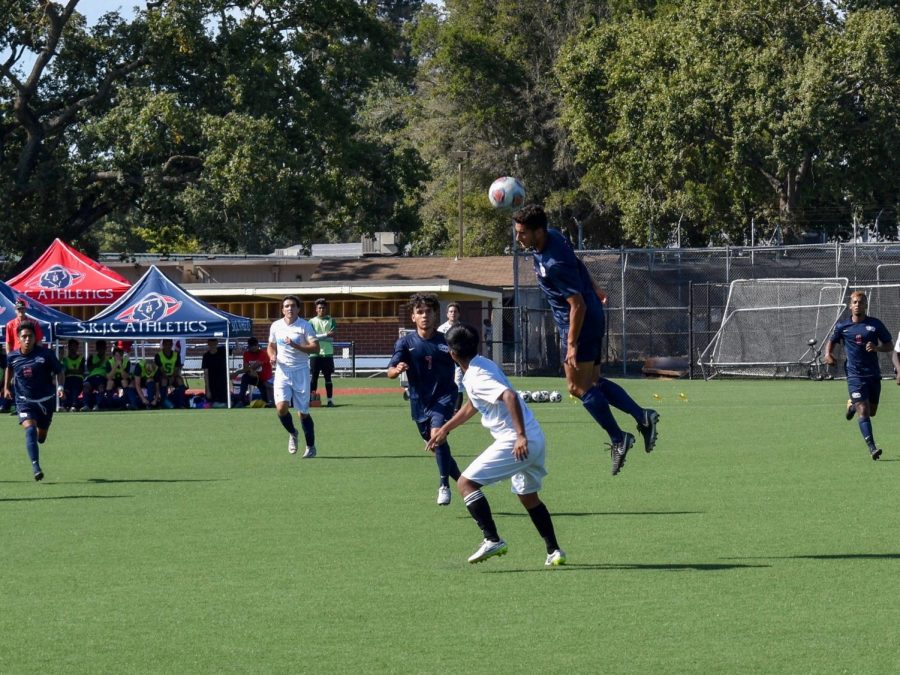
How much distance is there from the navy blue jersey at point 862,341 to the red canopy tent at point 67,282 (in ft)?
65.5

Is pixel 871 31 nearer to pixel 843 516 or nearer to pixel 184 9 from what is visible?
pixel 184 9

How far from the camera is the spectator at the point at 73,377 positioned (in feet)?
Answer: 96.8

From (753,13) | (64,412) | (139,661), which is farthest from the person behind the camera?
(753,13)

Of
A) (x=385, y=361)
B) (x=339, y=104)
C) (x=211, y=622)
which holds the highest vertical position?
(x=339, y=104)

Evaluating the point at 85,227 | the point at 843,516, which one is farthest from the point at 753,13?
the point at 843,516

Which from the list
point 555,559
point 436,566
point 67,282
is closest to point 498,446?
point 555,559

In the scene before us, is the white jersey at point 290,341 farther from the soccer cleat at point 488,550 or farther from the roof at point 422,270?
the roof at point 422,270

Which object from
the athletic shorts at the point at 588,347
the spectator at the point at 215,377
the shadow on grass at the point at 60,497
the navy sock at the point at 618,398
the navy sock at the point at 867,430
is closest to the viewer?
the athletic shorts at the point at 588,347

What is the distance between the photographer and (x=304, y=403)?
18.5 metres

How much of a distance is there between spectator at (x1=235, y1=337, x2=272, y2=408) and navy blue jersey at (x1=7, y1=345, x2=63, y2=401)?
14.9 meters

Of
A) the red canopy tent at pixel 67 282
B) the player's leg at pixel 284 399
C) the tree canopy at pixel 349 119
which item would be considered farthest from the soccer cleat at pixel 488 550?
the tree canopy at pixel 349 119

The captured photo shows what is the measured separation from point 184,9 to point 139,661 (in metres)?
40.5

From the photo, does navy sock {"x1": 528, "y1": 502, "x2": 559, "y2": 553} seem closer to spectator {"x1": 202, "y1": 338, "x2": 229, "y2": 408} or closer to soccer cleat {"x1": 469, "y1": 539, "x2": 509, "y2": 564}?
soccer cleat {"x1": 469, "y1": 539, "x2": 509, "y2": 564}

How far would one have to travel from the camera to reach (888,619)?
762 centimetres
